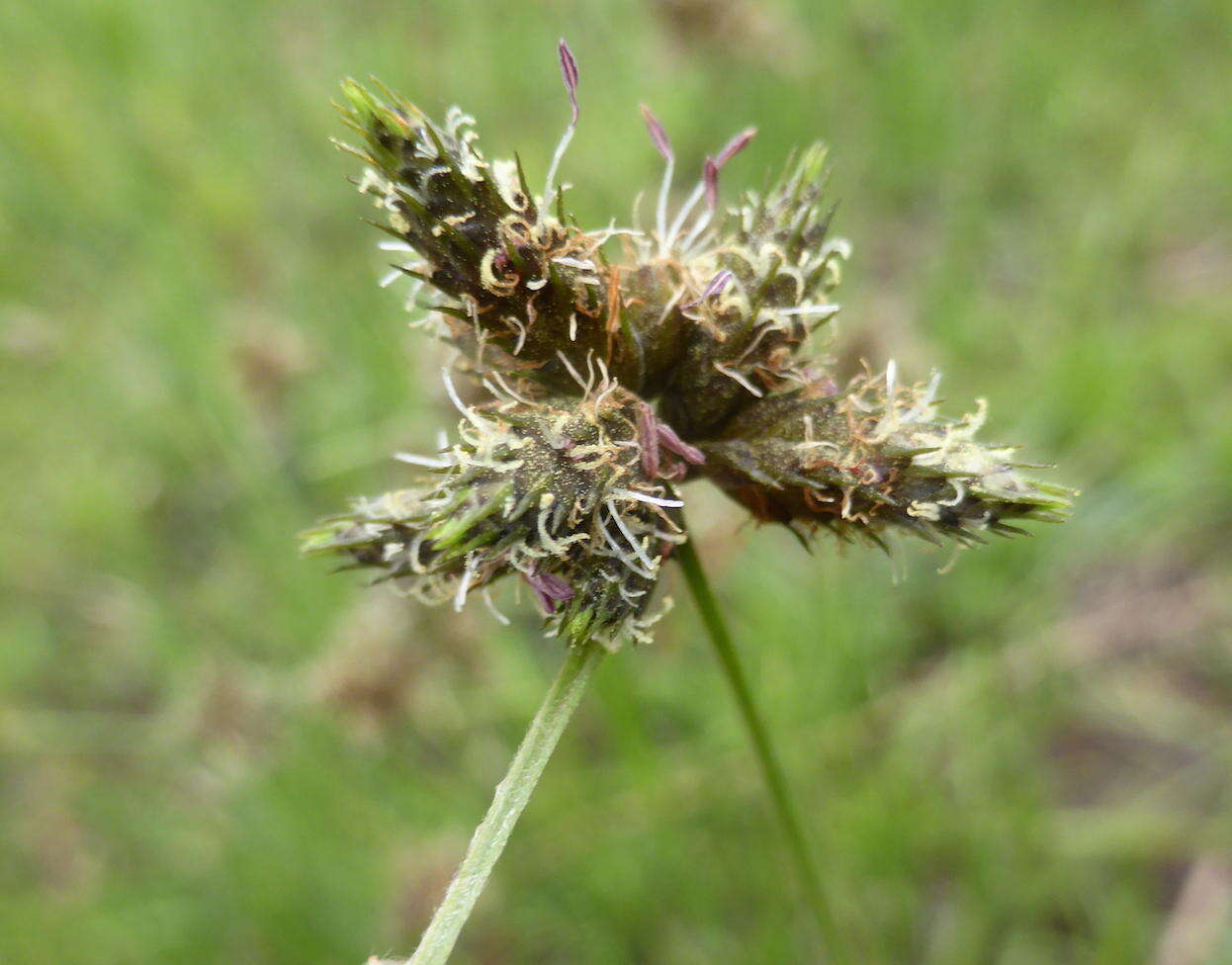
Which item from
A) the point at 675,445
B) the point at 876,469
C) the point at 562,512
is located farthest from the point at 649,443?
the point at 876,469

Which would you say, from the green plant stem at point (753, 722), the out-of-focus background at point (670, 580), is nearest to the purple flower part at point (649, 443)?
the green plant stem at point (753, 722)

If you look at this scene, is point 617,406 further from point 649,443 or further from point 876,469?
point 876,469

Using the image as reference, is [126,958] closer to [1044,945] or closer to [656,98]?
[1044,945]

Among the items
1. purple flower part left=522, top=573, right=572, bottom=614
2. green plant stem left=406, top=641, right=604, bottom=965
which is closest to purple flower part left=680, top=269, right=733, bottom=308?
purple flower part left=522, top=573, right=572, bottom=614

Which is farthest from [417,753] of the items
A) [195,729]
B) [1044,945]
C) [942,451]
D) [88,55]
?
[88,55]

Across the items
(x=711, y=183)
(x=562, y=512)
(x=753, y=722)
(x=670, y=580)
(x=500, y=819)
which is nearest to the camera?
(x=500, y=819)
